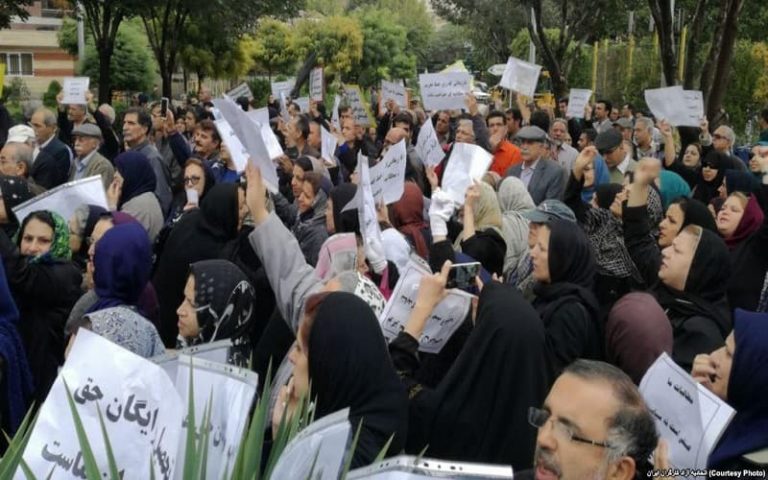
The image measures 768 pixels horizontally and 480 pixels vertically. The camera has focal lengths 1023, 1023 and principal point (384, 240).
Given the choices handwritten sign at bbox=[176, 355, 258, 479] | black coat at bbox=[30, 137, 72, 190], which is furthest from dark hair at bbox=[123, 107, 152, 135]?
handwritten sign at bbox=[176, 355, 258, 479]

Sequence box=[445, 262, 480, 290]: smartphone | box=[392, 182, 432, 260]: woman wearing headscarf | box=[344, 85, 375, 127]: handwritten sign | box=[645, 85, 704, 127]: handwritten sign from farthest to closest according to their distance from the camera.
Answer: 1. box=[344, 85, 375, 127]: handwritten sign
2. box=[645, 85, 704, 127]: handwritten sign
3. box=[392, 182, 432, 260]: woman wearing headscarf
4. box=[445, 262, 480, 290]: smartphone

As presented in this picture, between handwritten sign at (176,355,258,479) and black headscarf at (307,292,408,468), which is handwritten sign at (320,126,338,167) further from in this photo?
handwritten sign at (176,355,258,479)

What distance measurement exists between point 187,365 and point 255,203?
1.93m

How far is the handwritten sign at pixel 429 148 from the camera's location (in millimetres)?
9312

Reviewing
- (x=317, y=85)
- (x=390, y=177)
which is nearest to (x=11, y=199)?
(x=390, y=177)

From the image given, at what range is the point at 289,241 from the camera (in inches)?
185

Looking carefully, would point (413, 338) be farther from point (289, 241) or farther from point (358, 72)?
point (358, 72)

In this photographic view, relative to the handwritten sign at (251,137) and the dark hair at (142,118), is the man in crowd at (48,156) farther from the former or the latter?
→ the handwritten sign at (251,137)

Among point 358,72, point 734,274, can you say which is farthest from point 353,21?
point 734,274

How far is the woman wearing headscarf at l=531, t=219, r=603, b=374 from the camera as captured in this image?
4434mm

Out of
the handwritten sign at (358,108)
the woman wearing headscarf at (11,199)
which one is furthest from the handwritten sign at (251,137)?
the handwritten sign at (358,108)

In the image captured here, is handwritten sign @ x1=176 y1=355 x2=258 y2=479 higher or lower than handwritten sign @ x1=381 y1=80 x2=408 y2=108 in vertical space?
lower

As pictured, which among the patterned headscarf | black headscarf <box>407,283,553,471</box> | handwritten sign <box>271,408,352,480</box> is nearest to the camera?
handwritten sign <box>271,408,352,480</box>

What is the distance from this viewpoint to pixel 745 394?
326 cm
